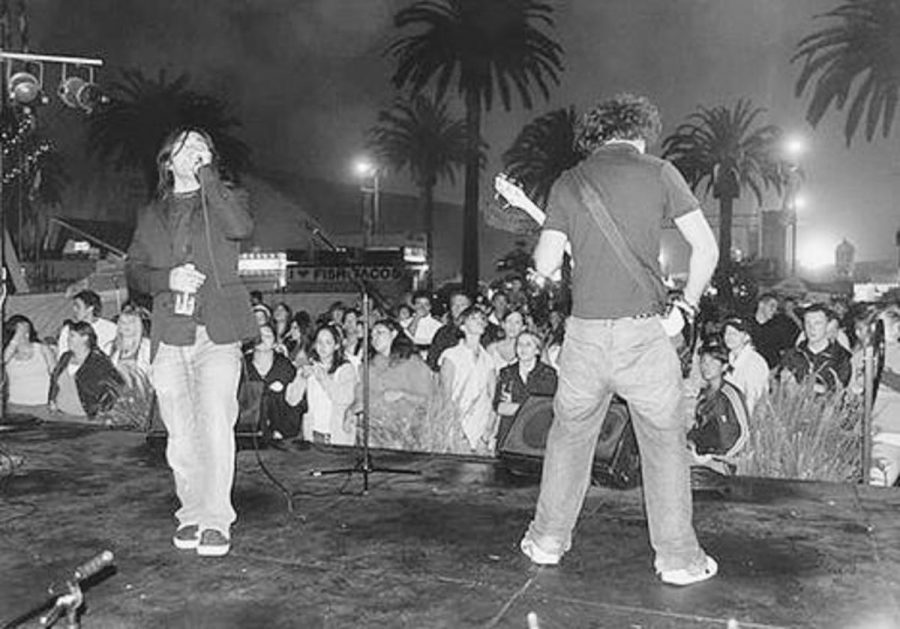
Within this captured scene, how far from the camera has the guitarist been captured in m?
3.72

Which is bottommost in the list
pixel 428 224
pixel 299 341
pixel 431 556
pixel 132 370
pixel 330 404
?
pixel 431 556

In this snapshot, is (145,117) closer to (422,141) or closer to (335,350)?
(422,141)

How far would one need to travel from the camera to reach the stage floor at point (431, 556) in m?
3.57

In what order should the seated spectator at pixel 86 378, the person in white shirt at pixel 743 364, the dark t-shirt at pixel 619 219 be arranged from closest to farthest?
the dark t-shirt at pixel 619 219
the person in white shirt at pixel 743 364
the seated spectator at pixel 86 378

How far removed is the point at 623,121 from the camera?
3854 millimetres

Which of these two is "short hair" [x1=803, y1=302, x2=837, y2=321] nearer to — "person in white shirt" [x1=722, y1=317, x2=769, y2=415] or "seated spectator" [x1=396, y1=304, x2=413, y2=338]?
"person in white shirt" [x1=722, y1=317, x2=769, y2=415]

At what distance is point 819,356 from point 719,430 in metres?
2.54

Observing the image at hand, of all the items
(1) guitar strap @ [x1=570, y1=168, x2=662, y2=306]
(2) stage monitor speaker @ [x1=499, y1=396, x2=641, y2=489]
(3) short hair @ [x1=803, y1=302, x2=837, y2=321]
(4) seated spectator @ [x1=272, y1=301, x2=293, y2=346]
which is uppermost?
(1) guitar strap @ [x1=570, y1=168, x2=662, y2=306]

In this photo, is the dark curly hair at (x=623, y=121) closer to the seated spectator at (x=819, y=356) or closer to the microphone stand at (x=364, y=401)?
the microphone stand at (x=364, y=401)

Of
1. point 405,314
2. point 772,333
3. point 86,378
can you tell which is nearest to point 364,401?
point 86,378

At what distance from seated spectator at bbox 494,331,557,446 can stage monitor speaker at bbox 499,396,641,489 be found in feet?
3.34

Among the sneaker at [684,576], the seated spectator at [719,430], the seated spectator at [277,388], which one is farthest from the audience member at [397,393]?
the sneaker at [684,576]

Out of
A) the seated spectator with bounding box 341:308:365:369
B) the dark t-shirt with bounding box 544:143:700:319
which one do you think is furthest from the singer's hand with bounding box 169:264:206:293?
the seated spectator with bounding box 341:308:365:369

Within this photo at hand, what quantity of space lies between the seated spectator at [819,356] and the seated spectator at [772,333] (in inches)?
96.4
